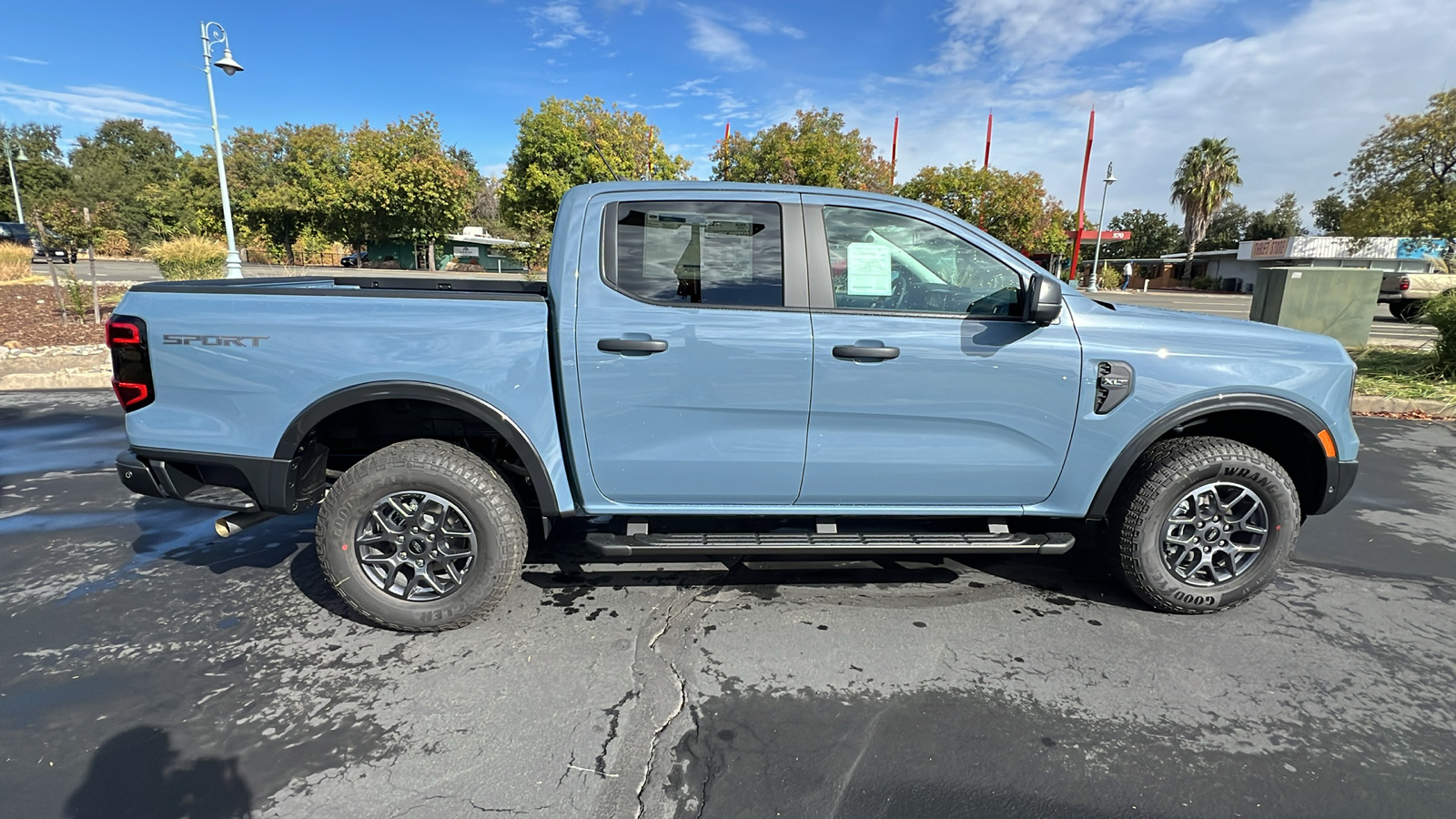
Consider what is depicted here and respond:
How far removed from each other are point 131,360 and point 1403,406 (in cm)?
1137

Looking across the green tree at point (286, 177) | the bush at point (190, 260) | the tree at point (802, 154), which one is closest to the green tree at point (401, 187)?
the green tree at point (286, 177)

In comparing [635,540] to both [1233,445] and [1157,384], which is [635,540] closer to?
[1157,384]

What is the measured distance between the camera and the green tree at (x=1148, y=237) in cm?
6762

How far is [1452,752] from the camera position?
2.35 metres

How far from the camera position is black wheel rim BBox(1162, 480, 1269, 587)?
310cm

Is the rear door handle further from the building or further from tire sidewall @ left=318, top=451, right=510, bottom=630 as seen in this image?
the building

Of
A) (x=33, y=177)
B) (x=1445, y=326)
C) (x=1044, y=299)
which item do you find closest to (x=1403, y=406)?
(x=1445, y=326)

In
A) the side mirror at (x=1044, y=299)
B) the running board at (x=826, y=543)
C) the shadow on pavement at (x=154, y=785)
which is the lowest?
the shadow on pavement at (x=154, y=785)

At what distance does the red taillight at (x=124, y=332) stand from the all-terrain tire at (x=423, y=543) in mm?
972

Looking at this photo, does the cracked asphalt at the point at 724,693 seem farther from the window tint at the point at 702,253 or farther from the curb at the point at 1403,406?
the curb at the point at 1403,406

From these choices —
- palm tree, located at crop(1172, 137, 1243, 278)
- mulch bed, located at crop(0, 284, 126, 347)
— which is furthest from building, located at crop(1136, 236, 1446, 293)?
mulch bed, located at crop(0, 284, 126, 347)

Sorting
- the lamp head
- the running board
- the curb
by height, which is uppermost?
the lamp head

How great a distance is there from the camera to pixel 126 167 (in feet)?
218

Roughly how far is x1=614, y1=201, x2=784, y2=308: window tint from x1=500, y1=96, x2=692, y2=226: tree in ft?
82.3
